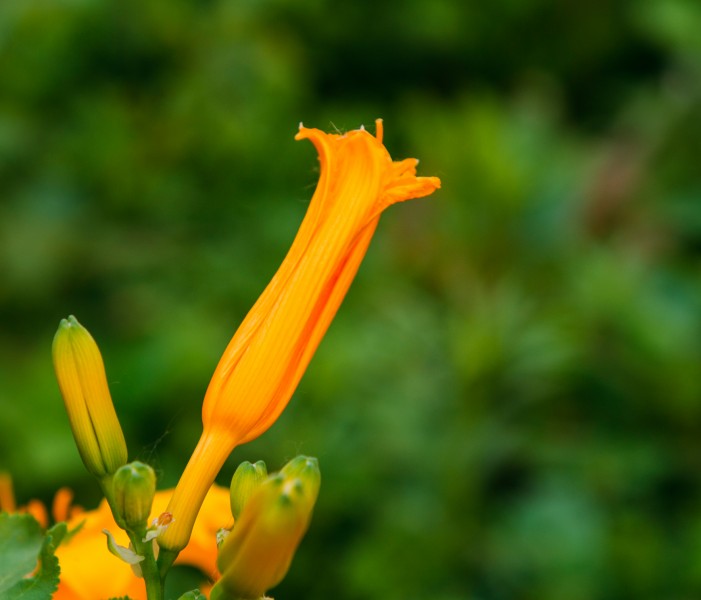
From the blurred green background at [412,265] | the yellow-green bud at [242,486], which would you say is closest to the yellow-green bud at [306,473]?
the yellow-green bud at [242,486]

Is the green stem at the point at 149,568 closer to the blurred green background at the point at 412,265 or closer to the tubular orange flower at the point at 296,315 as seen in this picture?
→ the tubular orange flower at the point at 296,315

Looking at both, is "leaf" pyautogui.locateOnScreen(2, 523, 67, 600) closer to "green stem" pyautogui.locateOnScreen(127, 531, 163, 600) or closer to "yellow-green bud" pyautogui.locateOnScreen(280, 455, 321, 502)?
"green stem" pyautogui.locateOnScreen(127, 531, 163, 600)

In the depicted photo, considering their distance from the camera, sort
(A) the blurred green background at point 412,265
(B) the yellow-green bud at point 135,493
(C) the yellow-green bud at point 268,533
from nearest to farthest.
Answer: (C) the yellow-green bud at point 268,533 < (B) the yellow-green bud at point 135,493 < (A) the blurred green background at point 412,265

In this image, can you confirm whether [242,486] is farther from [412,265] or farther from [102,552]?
[412,265]

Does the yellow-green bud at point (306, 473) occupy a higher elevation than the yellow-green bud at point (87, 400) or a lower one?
lower

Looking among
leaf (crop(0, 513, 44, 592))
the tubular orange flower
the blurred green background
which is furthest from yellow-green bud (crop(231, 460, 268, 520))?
the blurred green background

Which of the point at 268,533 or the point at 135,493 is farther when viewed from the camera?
the point at 135,493

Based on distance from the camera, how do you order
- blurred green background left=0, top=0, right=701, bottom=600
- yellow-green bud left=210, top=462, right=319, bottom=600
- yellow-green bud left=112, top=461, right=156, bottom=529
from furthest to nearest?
blurred green background left=0, top=0, right=701, bottom=600 < yellow-green bud left=112, top=461, right=156, bottom=529 < yellow-green bud left=210, top=462, right=319, bottom=600

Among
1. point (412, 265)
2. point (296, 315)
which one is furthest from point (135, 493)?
point (412, 265)
